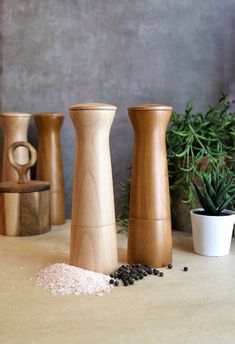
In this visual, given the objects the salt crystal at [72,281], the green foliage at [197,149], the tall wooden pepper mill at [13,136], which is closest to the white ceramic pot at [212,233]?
the green foliage at [197,149]

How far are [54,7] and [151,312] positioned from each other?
2.70 feet

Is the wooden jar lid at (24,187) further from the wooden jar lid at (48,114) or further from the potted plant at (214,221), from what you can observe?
the potted plant at (214,221)

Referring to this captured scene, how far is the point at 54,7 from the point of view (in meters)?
1.07

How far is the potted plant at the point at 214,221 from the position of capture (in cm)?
76

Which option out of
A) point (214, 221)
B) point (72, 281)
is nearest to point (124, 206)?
point (214, 221)

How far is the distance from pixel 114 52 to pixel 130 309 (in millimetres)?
719

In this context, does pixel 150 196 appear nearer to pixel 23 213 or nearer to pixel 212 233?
pixel 212 233

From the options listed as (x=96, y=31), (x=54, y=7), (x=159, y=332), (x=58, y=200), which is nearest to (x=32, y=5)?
(x=54, y=7)

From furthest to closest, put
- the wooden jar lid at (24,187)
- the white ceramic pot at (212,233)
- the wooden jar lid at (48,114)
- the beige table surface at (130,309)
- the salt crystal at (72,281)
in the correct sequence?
1. the wooden jar lid at (48,114)
2. the wooden jar lid at (24,187)
3. the white ceramic pot at (212,233)
4. the salt crystal at (72,281)
5. the beige table surface at (130,309)

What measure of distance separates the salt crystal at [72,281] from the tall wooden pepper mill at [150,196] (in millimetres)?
92

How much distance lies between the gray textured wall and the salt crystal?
510 mm

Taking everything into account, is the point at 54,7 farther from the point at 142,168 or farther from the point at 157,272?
the point at 157,272

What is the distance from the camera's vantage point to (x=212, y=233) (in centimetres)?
77

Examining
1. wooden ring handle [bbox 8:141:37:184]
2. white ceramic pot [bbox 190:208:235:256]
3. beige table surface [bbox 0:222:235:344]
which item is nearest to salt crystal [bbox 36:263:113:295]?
beige table surface [bbox 0:222:235:344]
